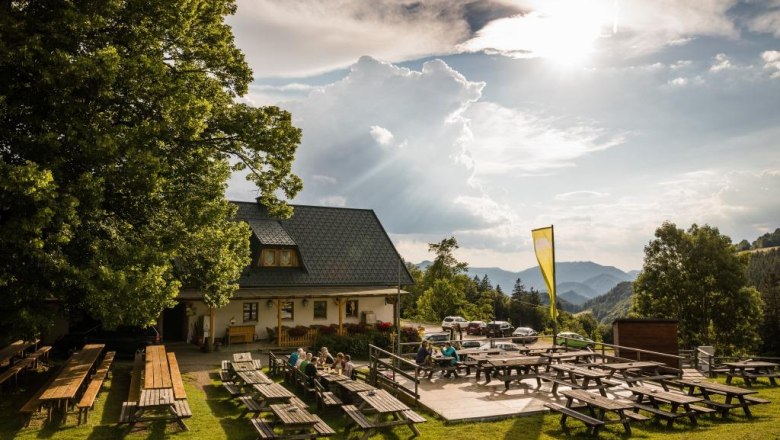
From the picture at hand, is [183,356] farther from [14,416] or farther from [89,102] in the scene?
[89,102]

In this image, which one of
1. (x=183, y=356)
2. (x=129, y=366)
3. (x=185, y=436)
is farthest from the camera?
(x=183, y=356)

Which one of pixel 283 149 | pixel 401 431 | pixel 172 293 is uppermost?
pixel 283 149

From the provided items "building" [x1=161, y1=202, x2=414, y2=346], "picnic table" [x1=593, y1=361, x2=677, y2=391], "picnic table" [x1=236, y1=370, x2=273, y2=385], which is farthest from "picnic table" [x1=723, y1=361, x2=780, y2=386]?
"picnic table" [x1=236, y1=370, x2=273, y2=385]

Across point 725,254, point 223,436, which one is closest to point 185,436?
point 223,436

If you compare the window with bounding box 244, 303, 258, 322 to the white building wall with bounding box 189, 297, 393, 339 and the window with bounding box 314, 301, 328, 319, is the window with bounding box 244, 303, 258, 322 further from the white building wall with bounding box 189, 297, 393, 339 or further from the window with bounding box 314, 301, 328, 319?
the window with bounding box 314, 301, 328, 319

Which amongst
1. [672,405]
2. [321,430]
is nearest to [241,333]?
[321,430]

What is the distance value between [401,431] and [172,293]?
264 inches

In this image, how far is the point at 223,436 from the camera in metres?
11.0

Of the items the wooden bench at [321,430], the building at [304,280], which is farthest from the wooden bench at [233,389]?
the building at [304,280]

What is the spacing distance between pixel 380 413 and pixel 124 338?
14236mm

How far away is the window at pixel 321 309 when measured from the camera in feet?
96.3

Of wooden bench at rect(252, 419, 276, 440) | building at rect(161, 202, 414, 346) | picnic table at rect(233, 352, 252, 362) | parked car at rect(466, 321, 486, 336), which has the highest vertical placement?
building at rect(161, 202, 414, 346)

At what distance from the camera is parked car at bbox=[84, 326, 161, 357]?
20.5m

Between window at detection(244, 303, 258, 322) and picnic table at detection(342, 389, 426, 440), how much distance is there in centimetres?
1655
